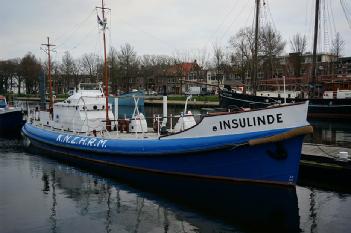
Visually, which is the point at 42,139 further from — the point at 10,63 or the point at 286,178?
the point at 10,63

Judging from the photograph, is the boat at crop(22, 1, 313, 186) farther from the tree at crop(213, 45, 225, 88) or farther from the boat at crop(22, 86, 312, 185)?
the tree at crop(213, 45, 225, 88)

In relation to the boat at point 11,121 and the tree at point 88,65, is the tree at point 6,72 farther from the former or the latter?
the boat at point 11,121

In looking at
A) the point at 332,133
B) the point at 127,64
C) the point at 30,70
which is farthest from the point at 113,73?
the point at 332,133

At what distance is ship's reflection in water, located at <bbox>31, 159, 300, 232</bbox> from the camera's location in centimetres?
1129

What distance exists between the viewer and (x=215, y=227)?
11188 mm

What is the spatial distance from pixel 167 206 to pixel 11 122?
96.3 feet

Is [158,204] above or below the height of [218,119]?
below

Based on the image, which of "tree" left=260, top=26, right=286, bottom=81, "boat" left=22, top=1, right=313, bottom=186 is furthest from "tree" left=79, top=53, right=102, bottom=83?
"boat" left=22, top=1, right=313, bottom=186

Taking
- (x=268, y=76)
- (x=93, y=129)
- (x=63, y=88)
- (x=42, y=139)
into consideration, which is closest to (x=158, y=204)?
(x=93, y=129)

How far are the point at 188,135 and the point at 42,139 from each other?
501 inches

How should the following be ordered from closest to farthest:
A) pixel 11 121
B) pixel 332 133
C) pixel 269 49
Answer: pixel 332 133, pixel 11 121, pixel 269 49

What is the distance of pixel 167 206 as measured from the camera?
1307 cm

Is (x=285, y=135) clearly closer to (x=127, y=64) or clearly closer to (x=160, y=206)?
(x=160, y=206)

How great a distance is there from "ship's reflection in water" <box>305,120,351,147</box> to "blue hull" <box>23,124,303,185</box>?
1268 centimetres
